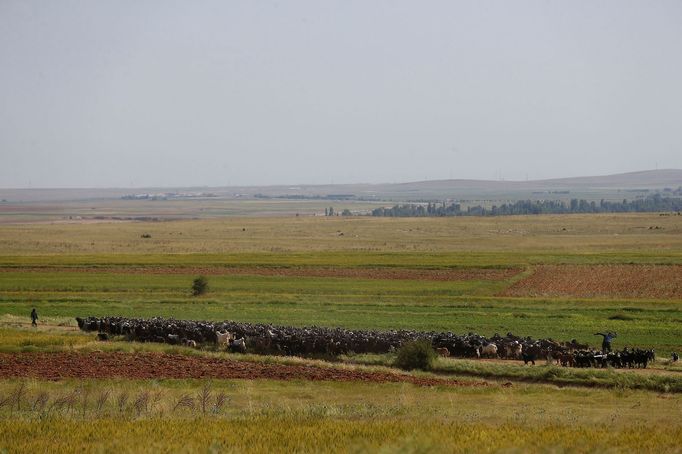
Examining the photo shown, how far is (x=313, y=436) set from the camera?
15.5m

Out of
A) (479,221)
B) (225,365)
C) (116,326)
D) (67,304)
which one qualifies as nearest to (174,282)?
(67,304)

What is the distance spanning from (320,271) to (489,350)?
34.5 m

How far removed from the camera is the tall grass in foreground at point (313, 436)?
46.7ft

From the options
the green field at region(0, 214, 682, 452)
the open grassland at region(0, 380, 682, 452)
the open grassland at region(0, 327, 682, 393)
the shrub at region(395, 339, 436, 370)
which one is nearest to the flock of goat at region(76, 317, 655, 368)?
the open grassland at region(0, 327, 682, 393)

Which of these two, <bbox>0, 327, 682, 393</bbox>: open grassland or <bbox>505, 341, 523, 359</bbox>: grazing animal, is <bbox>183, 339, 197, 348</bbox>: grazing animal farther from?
<bbox>505, 341, 523, 359</bbox>: grazing animal

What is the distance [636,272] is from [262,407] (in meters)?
45.7

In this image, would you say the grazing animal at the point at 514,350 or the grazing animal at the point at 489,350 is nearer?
the grazing animal at the point at 514,350

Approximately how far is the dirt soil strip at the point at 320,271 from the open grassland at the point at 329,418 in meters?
36.5

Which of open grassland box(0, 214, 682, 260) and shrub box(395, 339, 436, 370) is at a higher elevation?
shrub box(395, 339, 436, 370)

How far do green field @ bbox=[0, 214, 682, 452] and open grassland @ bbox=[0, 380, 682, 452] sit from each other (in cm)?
7

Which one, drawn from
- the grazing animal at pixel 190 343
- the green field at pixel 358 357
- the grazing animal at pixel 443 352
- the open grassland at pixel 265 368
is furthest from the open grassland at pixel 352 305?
the grazing animal at pixel 190 343

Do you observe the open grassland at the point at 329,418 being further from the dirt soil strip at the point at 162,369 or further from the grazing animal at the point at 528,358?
the grazing animal at the point at 528,358

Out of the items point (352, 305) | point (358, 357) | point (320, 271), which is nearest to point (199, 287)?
point (352, 305)

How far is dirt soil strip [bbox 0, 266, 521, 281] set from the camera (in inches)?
2429
